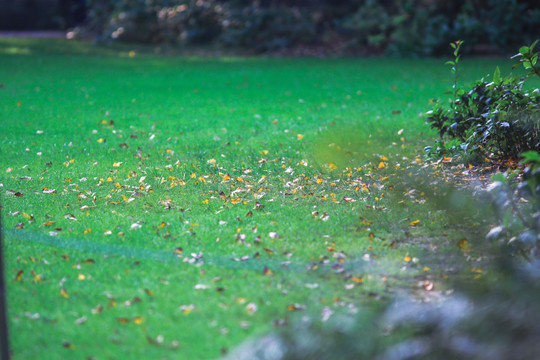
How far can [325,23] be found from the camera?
18391 millimetres

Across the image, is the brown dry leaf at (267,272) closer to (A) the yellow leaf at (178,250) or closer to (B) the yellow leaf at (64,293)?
(A) the yellow leaf at (178,250)

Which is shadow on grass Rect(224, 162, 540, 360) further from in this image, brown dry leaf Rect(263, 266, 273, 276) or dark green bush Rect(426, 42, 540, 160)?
dark green bush Rect(426, 42, 540, 160)

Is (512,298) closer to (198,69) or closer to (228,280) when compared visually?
(228,280)

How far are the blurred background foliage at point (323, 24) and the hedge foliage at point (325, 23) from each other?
0.02 metres

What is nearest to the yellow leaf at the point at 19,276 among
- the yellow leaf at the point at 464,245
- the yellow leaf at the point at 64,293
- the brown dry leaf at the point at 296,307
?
the yellow leaf at the point at 64,293

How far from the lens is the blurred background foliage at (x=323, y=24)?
50.6ft

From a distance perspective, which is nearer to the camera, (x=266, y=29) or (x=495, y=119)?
(x=495, y=119)

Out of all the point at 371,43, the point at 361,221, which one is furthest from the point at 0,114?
the point at 371,43

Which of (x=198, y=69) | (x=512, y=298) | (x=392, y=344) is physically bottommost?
(x=198, y=69)

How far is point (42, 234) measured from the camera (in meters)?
4.89

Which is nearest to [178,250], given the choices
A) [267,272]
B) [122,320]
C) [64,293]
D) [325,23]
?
[267,272]

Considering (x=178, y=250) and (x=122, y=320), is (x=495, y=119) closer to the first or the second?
(x=178, y=250)

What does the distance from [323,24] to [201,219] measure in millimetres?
14416

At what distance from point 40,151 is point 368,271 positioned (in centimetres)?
493
